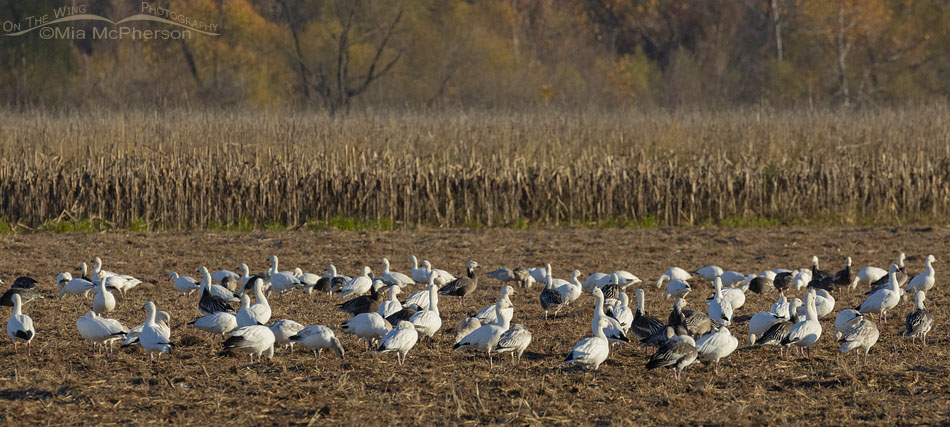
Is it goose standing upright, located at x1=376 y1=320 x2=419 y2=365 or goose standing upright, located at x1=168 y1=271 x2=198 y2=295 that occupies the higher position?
goose standing upright, located at x1=376 y1=320 x2=419 y2=365

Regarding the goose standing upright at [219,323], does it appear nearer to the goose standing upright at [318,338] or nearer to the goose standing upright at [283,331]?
the goose standing upright at [283,331]

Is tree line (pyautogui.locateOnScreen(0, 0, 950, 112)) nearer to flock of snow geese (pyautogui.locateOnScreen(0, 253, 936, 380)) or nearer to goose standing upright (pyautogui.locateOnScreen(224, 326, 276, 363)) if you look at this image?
flock of snow geese (pyautogui.locateOnScreen(0, 253, 936, 380))

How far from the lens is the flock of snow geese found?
27.7 ft

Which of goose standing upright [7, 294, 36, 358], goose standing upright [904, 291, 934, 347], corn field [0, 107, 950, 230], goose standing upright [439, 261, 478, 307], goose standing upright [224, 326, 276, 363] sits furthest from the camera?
corn field [0, 107, 950, 230]

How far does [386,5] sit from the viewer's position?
4259 centimetres

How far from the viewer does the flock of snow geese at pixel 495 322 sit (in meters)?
8.45

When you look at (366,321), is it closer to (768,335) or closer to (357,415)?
(357,415)

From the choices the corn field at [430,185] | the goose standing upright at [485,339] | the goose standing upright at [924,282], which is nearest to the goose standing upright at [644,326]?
the goose standing upright at [485,339]

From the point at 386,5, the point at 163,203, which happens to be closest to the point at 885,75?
the point at 386,5

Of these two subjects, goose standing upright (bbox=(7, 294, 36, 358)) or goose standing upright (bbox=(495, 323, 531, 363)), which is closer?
goose standing upright (bbox=(495, 323, 531, 363))

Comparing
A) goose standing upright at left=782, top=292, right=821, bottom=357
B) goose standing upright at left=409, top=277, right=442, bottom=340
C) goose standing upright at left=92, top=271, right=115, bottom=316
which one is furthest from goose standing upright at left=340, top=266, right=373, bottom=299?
goose standing upright at left=782, top=292, right=821, bottom=357

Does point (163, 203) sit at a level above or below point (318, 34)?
below

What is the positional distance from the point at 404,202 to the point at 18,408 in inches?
499

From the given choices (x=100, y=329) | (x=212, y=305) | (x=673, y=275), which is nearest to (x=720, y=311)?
(x=673, y=275)
